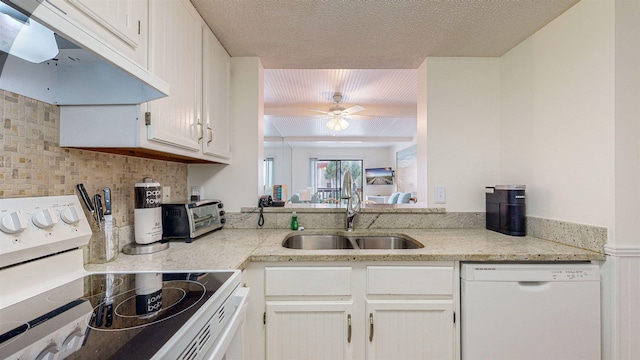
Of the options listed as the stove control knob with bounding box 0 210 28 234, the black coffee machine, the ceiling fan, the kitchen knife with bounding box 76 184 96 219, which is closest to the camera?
the stove control knob with bounding box 0 210 28 234

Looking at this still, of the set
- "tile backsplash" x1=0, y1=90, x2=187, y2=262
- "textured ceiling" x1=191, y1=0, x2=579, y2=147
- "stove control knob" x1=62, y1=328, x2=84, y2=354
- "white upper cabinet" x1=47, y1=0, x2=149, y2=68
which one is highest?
"textured ceiling" x1=191, y1=0, x2=579, y2=147

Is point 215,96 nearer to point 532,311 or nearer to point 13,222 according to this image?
point 13,222

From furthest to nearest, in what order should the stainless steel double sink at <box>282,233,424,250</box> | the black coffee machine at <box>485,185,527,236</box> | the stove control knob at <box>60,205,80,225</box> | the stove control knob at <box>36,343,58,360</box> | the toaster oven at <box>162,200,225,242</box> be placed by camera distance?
the stainless steel double sink at <box>282,233,424,250</box>
the black coffee machine at <box>485,185,527,236</box>
the toaster oven at <box>162,200,225,242</box>
the stove control knob at <box>60,205,80,225</box>
the stove control knob at <box>36,343,58,360</box>

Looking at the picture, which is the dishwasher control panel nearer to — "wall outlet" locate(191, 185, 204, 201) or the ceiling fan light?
"wall outlet" locate(191, 185, 204, 201)

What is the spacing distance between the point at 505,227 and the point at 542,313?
542 mm

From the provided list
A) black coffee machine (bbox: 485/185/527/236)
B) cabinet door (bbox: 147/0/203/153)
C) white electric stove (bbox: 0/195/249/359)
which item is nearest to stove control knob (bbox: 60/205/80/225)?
white electric stove (bbox: 0/195/249/359)

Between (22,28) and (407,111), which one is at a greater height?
(407,111)

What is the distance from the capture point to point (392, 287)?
1224 mm

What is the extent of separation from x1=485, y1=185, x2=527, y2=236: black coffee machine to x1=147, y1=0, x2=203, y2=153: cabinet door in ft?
6.17

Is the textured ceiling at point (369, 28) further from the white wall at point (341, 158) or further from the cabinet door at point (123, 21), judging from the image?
the white wall at point (341, 158)

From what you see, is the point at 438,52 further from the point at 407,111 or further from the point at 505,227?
the point at 407,111

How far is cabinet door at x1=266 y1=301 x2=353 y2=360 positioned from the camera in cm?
121

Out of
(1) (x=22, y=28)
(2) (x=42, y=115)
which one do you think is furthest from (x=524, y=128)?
(2) (x=42, y=115)

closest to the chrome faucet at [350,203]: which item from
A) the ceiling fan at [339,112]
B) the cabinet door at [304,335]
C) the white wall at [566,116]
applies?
the cabinet door at [304,335]
